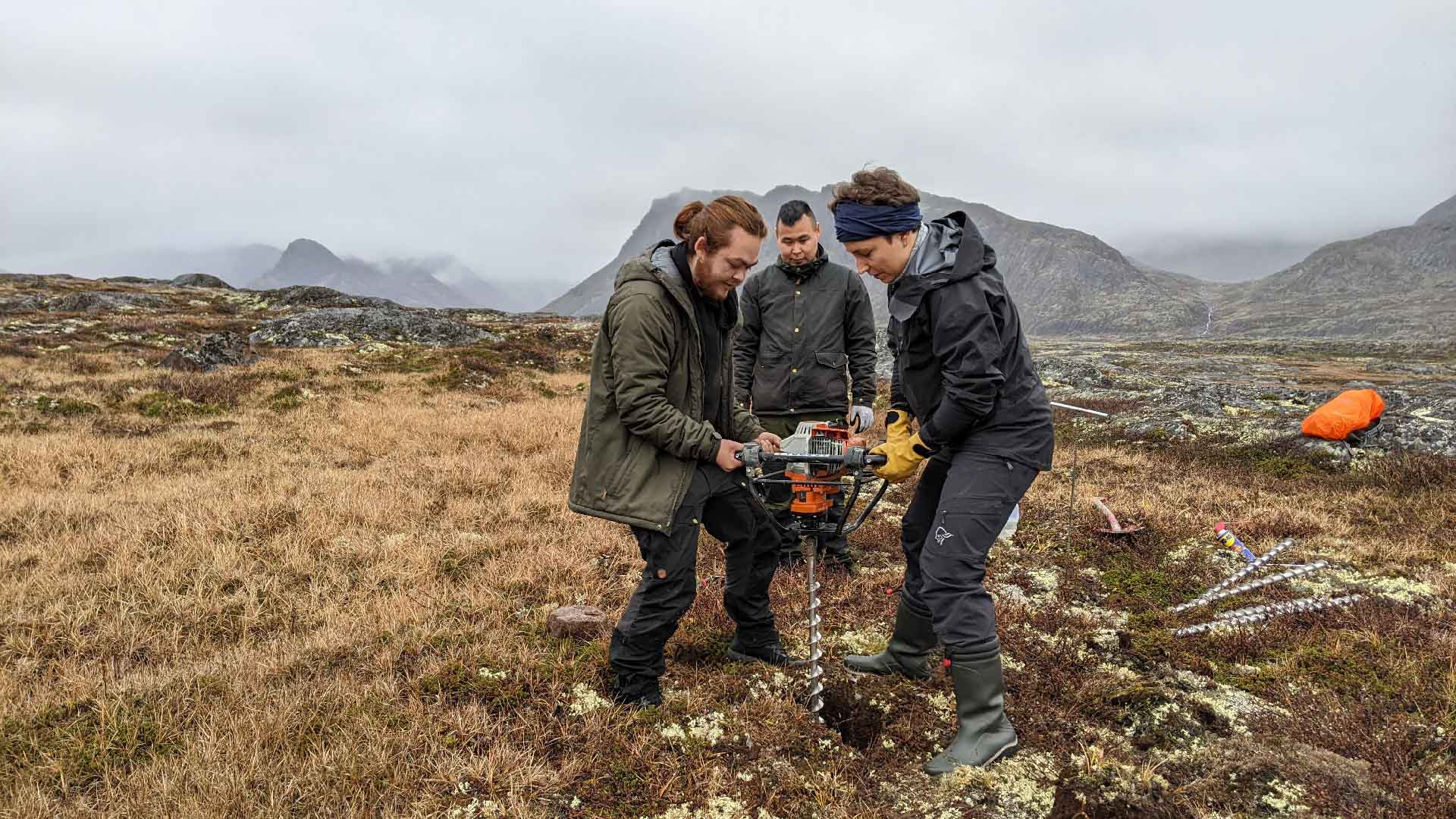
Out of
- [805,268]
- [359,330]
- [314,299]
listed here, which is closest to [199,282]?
[314,299]

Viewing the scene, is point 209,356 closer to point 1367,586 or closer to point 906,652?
point 906,652

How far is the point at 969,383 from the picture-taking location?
331 centimetres

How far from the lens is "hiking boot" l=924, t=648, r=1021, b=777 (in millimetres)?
3492

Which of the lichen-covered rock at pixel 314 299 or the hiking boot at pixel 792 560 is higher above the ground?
A: the lichen-covered rock at pixel 314 299

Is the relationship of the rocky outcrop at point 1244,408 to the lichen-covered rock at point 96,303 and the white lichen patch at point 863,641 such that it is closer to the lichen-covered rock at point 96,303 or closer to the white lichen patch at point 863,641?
the white lichen patch at point 863,641

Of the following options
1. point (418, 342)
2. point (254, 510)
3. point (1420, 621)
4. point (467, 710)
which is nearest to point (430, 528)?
point (254, 510)

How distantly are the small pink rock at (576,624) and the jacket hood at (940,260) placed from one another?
2942 millimetres

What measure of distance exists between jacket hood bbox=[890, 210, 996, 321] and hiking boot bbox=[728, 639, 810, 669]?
7.76 feet

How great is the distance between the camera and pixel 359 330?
25.0 m

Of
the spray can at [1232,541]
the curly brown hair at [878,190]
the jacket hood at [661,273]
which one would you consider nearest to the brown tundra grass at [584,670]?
the spray can at [1232,541]

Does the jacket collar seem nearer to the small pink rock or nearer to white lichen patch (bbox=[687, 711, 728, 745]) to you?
the small pink rock

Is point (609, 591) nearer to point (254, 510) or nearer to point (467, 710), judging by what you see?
point (467, 710)

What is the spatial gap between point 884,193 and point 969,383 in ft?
3.45

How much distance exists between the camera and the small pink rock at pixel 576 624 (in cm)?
472
